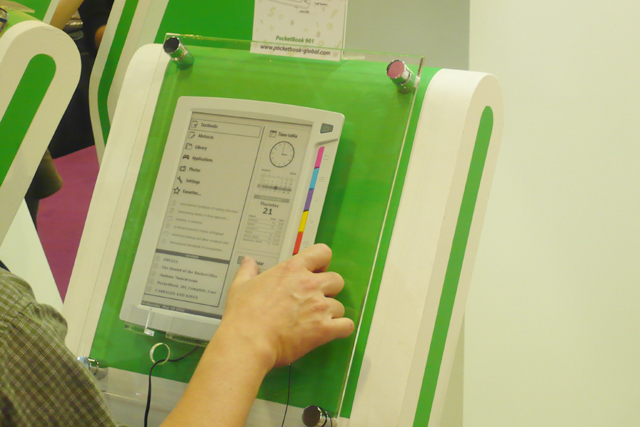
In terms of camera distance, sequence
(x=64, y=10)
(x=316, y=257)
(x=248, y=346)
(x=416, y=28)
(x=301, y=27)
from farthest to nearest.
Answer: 1. (x=64, y=10)
2. (x=416, y=28)
3. (x=301, y=27)
4. (x=316, y=257)
5. (x=248, y=346)

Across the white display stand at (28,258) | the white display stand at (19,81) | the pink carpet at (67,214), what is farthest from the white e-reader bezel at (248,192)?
the pink carpet at (67,214)

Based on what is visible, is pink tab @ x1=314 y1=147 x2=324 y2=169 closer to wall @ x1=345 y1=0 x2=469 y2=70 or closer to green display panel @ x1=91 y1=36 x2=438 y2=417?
green display panel @ x1=91 y1=36 x2=438 y2=417

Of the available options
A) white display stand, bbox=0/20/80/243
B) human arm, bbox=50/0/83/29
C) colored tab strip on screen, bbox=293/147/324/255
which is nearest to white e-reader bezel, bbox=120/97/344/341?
colored tab strip on screen, bbox=293/147/324/255

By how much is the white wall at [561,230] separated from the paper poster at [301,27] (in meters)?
0.61

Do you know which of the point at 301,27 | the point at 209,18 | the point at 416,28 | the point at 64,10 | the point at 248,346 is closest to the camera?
the point at 248,346

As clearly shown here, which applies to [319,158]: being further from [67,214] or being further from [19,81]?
[67,214]

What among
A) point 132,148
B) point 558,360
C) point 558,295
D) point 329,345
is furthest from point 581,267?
point 132,148

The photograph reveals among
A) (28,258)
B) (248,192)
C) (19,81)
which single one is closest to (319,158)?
(248,192)

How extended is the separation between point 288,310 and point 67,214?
2332 mm

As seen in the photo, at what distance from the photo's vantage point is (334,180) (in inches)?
35.4

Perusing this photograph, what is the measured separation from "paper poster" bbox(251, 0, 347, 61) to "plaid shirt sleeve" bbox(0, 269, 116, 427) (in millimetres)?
614

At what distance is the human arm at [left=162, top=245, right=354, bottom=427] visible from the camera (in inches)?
25.9

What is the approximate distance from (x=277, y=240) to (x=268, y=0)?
0.43 meters

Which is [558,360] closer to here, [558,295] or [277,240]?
[558,295]
